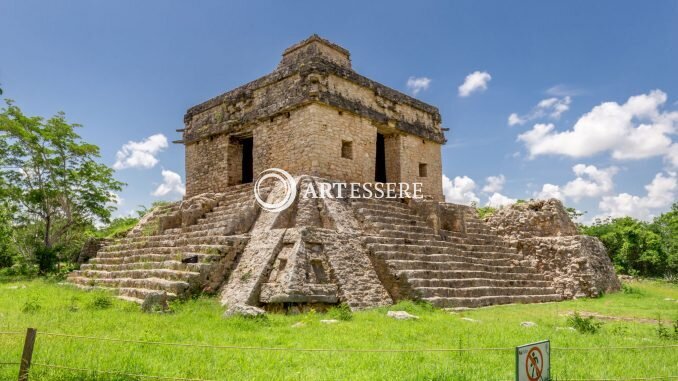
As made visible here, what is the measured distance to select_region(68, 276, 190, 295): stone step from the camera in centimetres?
873

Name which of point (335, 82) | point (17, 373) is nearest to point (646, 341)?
point (17, 373)

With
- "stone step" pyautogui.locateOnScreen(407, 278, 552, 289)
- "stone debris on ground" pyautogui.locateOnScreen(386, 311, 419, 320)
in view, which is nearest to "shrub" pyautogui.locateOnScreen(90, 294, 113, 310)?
"stone debris on ground" pyautogui.locateOnScreen(386, 311, 419, 320)

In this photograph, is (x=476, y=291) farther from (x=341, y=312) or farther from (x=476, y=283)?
(x=341, y=312)

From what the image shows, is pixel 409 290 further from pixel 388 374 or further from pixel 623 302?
pixel 623 302

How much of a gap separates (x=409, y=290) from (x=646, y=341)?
3.91 metres

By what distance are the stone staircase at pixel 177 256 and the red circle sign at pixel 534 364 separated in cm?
629

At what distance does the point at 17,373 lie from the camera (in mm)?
4258

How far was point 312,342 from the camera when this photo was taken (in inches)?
222

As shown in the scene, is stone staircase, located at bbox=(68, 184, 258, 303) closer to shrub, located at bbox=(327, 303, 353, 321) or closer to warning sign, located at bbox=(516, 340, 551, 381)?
shrub, located at bbox=(327, 303, 353, 321)

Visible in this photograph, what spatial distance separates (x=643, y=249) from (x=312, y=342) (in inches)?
1054

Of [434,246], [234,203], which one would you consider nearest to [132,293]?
[234,203]

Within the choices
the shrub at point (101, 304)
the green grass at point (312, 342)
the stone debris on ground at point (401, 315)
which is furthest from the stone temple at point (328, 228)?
the stone debris on ground at point (401, 315)

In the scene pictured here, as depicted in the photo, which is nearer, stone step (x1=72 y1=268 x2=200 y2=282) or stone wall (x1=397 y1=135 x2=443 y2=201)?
stone step (x1=72 y1=268 x2=200 y2=282)

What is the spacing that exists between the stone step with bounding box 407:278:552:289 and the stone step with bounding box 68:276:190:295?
430cm
